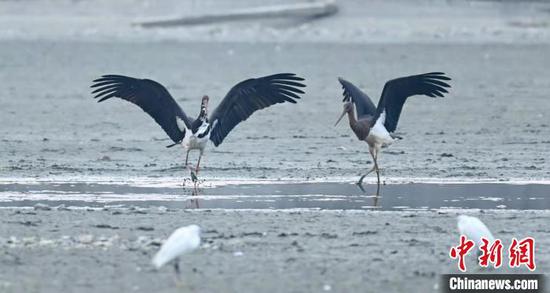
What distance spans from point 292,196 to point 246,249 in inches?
108

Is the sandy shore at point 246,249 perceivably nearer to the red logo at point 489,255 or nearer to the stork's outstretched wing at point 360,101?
the red logo at point 489,255

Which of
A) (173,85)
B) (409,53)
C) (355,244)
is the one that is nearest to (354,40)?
(409,53)

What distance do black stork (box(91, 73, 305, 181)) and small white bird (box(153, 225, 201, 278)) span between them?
494 centimetres

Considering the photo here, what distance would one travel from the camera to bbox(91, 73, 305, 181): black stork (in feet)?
44.1

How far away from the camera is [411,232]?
10.4 meters

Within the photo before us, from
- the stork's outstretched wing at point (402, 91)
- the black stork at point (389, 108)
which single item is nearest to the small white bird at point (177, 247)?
the black stork at point (389, 108)

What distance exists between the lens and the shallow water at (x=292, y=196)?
466 inches

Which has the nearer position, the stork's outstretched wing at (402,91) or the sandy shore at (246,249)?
the sandy shore at (246,249)

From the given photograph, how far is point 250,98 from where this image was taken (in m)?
13.5

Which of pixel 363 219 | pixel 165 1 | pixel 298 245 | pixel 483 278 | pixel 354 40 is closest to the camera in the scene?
pixel 483 278

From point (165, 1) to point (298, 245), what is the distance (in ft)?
86.1

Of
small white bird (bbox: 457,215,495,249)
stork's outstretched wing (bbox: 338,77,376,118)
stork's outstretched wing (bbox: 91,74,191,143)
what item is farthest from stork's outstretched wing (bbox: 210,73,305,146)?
small white bird (bbox: 457,215,495,249)

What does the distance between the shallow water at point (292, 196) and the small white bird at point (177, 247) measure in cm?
311

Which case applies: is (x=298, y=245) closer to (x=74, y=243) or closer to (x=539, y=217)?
(x=74, y=243)
